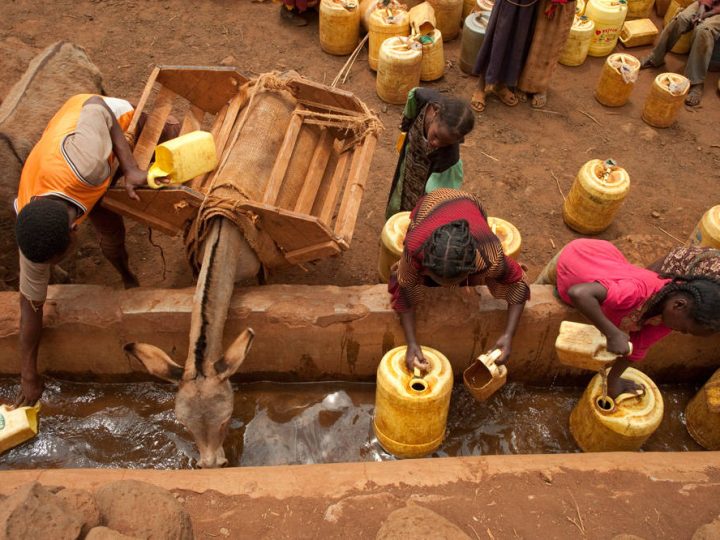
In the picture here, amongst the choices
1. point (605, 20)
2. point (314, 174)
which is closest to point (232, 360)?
point (314, 174)

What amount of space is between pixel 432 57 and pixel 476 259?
4604 mm

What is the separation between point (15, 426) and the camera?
3312mm

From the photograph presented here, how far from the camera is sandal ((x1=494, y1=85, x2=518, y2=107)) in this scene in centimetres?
671

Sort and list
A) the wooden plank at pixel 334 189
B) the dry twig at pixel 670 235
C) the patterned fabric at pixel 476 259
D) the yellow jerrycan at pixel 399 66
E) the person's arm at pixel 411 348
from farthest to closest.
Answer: the yellow jerrycan at pixel 399 66 < the dry twig at pixel 670 235 < the wooden plank at pixel 334 189 < the person's arm at pixel 411 348 < the patterned fabric at pixel 476 259

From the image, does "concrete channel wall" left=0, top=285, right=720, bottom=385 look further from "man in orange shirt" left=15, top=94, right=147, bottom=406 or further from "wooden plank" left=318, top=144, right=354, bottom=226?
"wooden plank" left=318, top=144, right=354, bottom=226

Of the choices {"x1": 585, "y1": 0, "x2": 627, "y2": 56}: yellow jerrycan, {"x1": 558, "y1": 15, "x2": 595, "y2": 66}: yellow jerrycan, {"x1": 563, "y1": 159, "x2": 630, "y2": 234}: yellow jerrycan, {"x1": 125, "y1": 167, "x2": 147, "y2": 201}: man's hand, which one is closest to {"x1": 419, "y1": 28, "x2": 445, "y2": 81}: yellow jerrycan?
{"x1": 558, "y1": 15, "x2": 595, "y2": 66}: yellow jerrycan

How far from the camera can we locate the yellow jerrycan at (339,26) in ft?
22.8

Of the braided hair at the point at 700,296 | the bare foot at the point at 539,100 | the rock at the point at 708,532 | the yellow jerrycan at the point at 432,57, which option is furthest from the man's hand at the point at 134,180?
the bare foot at the point at 539,100

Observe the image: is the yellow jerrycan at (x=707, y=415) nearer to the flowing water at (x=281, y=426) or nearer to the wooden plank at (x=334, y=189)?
the flowing water at (x=281, y=426)

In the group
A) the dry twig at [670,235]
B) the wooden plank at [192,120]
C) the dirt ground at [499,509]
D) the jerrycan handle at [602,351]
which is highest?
the wooden plank at [192,120]

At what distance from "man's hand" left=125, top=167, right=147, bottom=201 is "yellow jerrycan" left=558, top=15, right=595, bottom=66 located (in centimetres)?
602

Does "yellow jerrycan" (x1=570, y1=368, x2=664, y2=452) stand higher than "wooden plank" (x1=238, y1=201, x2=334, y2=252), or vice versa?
"wooden plank" (x1=238, y1=201, x2=334, y2=252)

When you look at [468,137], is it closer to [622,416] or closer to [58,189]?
[622,416]

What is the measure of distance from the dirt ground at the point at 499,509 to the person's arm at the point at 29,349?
4.50ft
